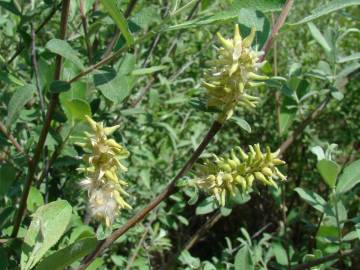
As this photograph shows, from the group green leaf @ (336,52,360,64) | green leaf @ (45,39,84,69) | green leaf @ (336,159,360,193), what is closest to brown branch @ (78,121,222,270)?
green leaf @ (45,39,84,69)

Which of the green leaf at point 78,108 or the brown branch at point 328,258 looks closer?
the green leaf at point 78,108

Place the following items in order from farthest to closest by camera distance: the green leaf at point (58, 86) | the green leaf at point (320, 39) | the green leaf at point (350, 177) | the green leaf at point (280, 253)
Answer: the green leaf at point (280, 253)
the green leaf at point (320, 39)
the green leaf at point (350, 177)
the green leaf at point (58, 86)

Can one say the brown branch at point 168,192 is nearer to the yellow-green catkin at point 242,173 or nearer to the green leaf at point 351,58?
the yellow-green catkin at point 242,173

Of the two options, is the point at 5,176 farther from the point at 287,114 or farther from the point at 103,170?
the point at 287,114

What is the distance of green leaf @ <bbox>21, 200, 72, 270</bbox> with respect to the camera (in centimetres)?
111

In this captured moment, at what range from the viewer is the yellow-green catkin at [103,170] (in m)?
0.96

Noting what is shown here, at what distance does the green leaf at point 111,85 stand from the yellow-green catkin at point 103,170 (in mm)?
238

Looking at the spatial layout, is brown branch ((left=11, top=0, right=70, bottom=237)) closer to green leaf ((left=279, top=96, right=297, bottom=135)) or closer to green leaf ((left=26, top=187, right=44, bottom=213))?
green leaf ((left=26, top=187, right=44, bottom=213))

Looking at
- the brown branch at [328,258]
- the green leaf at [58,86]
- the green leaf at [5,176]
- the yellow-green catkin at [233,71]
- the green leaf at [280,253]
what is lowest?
the green leaf at [280,253]

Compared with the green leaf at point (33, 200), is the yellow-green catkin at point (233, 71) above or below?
above

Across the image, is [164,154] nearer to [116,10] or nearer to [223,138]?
[223,138]

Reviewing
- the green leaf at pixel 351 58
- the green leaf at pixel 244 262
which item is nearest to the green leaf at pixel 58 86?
the green leaf at pixel 244 262

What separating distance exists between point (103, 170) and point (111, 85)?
312mm

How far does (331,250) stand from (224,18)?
1004 mm
